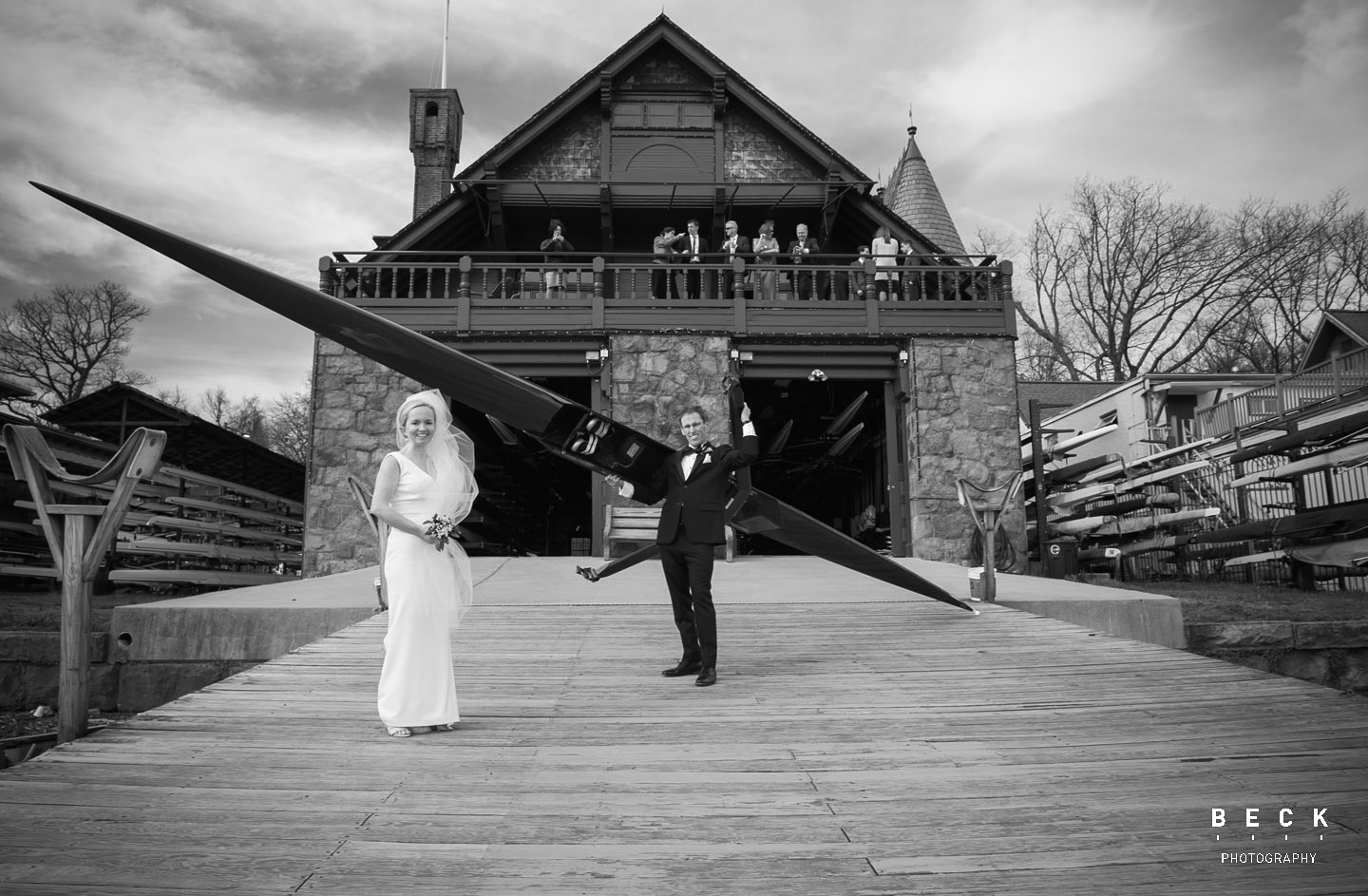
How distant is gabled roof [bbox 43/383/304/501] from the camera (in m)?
15.4

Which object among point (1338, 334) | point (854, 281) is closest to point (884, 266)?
point (854, 281)

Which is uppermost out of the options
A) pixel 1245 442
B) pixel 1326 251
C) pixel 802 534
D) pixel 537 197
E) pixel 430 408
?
pixel 1326 251

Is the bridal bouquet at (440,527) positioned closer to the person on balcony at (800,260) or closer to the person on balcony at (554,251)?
the person on balcony at (554,251)

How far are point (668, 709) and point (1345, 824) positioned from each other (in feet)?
9.63

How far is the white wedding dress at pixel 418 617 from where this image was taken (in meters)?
4.14

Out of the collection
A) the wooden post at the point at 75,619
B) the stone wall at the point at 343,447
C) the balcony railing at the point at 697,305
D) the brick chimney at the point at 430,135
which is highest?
the brick chimney at the point at 430,135

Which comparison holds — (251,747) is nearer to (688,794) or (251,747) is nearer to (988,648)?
(688,794)

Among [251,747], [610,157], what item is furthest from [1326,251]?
[251,747]

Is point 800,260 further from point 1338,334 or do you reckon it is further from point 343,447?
point 1338,334

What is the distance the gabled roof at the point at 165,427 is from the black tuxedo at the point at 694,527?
13187mm

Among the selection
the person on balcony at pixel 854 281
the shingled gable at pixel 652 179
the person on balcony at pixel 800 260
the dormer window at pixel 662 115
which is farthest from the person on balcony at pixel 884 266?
the dormer window at pixel 662 115

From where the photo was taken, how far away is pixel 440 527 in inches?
172

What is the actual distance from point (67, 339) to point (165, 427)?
1631 cm

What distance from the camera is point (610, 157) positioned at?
55.2 ft
